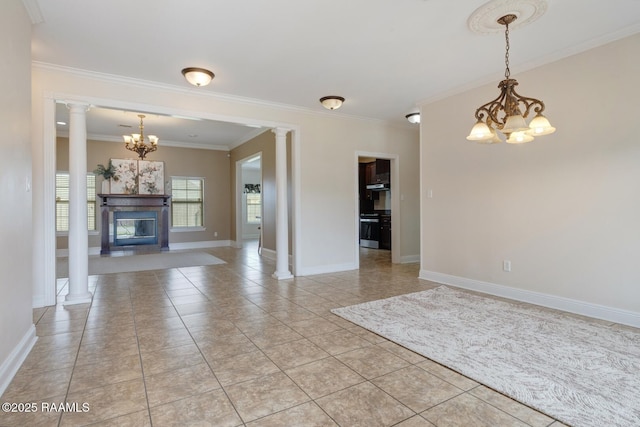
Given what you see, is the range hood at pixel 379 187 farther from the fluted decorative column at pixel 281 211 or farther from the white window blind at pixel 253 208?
the white window blind at pixel 253 208

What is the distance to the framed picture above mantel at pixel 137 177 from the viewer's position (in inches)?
318

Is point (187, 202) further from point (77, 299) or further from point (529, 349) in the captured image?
point (529, 349)

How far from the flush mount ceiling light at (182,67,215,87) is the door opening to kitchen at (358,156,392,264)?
4772 millimetres

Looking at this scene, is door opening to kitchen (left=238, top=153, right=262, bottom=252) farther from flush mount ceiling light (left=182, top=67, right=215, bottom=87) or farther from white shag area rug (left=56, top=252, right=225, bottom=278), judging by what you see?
flush mount ceiling light (left=182, top=67, right=215, bottom=87)

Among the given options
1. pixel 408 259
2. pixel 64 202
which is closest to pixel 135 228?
pixel 64 202

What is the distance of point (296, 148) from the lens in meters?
5.32

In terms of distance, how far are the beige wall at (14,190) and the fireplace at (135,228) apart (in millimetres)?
6012

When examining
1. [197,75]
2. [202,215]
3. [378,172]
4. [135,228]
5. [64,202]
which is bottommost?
[135,228]

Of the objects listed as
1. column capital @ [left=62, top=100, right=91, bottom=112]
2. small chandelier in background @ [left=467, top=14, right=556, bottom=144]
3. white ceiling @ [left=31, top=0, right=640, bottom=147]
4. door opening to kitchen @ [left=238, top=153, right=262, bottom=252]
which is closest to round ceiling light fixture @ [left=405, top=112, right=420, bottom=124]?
white ceiling @ [left=31, top=0, right=640, bottom=147]

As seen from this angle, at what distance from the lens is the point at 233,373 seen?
2197mm

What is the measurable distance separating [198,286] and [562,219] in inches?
178

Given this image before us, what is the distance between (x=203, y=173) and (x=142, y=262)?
3.29 metres

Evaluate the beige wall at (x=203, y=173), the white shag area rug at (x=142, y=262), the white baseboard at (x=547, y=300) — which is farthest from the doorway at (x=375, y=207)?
the beige wall at (x=203, y=173)

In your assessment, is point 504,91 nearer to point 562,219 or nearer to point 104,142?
point 562,219
